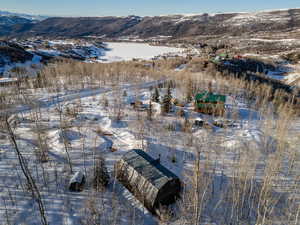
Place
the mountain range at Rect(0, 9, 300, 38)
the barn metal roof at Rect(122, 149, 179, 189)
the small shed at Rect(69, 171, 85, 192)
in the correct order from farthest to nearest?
the mountain range at Rect(0, 9, 300, 38) < the small shed at Rect(69, 171, 85, 192) < the barn metal roof at Rect(122, 149, 179, 189)

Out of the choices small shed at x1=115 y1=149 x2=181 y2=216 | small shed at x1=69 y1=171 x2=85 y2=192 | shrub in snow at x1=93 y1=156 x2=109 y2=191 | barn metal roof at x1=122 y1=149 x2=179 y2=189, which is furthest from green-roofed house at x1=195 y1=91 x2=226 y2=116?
small shed at x1=69 y1=171 x2=85 y2=192

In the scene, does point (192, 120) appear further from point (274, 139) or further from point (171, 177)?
point (171, 177)

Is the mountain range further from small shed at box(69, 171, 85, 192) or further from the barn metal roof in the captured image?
small shed at box(69, 171, 85, 192)

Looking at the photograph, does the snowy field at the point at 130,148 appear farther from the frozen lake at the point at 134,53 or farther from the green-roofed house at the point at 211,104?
the frozen lake at the point at 134,53

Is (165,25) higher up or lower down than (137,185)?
higher up

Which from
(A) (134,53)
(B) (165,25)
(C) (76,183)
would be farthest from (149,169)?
(B) (165,25)

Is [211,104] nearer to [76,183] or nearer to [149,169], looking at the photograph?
[149,169]

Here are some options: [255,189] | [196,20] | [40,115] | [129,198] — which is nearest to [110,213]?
[129,198]
